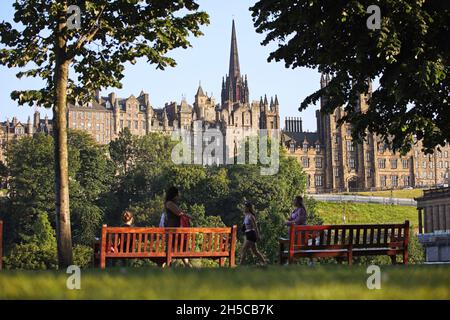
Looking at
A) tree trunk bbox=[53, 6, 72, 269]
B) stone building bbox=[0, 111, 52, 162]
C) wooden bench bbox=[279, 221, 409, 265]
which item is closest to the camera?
wooden bench bbox=[279, 221, 409, 265]

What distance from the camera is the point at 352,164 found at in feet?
526

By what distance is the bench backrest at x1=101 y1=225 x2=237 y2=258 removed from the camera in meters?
15.9

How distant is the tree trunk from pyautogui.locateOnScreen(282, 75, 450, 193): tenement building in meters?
138

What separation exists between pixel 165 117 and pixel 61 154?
15013 centimetres

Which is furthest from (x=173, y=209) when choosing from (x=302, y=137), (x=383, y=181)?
(x=302, y=137)

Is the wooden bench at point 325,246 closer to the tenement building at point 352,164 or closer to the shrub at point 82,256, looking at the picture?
the shrub at point 82,256

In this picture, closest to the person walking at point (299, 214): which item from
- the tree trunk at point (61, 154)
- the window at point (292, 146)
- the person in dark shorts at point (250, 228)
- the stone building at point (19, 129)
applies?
the person in dark shorts at point (250, 228)

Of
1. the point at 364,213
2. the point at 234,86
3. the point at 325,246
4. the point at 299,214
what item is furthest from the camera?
the point at 234,86

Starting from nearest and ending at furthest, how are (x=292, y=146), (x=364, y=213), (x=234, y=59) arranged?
(x=364, y=213) → (x=292, y=146) → (x=234, y=59)

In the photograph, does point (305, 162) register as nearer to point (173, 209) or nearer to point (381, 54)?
point (381, 54)

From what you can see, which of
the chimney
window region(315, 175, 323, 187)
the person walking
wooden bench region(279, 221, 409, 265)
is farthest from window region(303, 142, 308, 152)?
wooden bench region(279, 221, 409, 265)

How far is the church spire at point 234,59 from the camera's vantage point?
186 meters

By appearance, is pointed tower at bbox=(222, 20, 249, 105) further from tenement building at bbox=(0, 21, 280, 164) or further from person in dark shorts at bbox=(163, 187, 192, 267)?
person in dark shorts at bbox=(163, 187, 192, 267)

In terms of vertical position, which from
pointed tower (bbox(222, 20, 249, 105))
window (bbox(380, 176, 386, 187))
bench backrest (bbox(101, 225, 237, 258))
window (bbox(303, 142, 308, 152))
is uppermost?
pointed tower (bbox(222, 20, 249, 105))
